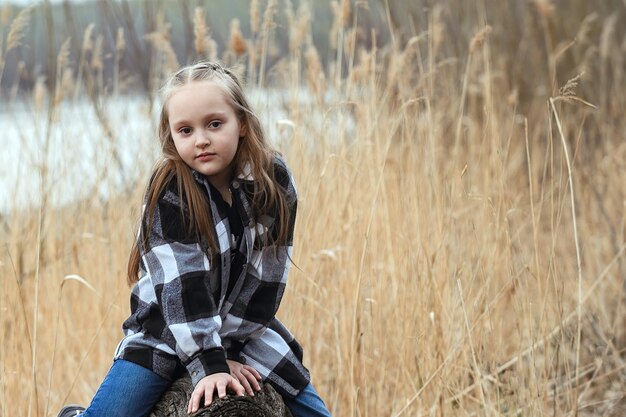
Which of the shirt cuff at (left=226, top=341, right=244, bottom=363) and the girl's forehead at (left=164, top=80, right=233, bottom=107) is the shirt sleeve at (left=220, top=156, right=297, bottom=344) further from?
the girl's forehead at (left=164, top=80, right=233, bottom=107)

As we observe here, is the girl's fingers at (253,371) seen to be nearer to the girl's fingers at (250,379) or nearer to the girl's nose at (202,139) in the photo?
the girl's fingers at (250,379)

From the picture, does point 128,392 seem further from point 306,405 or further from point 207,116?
point 207,116

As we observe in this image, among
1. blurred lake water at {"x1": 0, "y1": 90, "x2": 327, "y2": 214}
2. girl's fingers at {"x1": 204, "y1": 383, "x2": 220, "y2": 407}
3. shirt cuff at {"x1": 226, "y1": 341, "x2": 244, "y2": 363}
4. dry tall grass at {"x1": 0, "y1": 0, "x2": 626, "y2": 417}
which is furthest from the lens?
blurred lake water at {"x1": 0, "y1": 90, "x2": 327, "y2": 214}

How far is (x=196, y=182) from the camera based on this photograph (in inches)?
74.9

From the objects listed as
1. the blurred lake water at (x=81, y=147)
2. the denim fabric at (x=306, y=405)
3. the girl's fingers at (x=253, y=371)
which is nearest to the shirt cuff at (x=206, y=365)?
the girl's fingers at (x=253, y=371)

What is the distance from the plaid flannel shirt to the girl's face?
58 millimetres

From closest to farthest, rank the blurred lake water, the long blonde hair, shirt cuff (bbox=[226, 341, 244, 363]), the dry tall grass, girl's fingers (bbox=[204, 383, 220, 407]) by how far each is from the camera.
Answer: girl's fingers (bbox=[204, 383, 220, 407]) < the long blonde hair < shirt cuff (bbox=[226, 341, 244, 363]) < the dry tall grass < the blurred lake water

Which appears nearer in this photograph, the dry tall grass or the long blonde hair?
the long blonde hair

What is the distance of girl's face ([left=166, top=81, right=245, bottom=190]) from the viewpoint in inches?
73.2

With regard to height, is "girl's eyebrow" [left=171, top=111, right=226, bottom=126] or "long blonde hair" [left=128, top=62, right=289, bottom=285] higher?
"girl's eyebrow" [left=171, top=111, right=226, bottom=126]

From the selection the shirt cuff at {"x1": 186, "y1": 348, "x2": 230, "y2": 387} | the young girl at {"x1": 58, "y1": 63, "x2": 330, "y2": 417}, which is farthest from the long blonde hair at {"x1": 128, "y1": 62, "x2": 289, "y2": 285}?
the shirt cuff at {"x1": 186, "y1": 348, "x2": 230, "y2": 387}

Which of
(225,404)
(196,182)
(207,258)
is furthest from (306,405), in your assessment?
(196,182)

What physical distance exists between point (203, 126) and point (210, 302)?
1.12ft

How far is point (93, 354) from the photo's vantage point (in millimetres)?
3674
